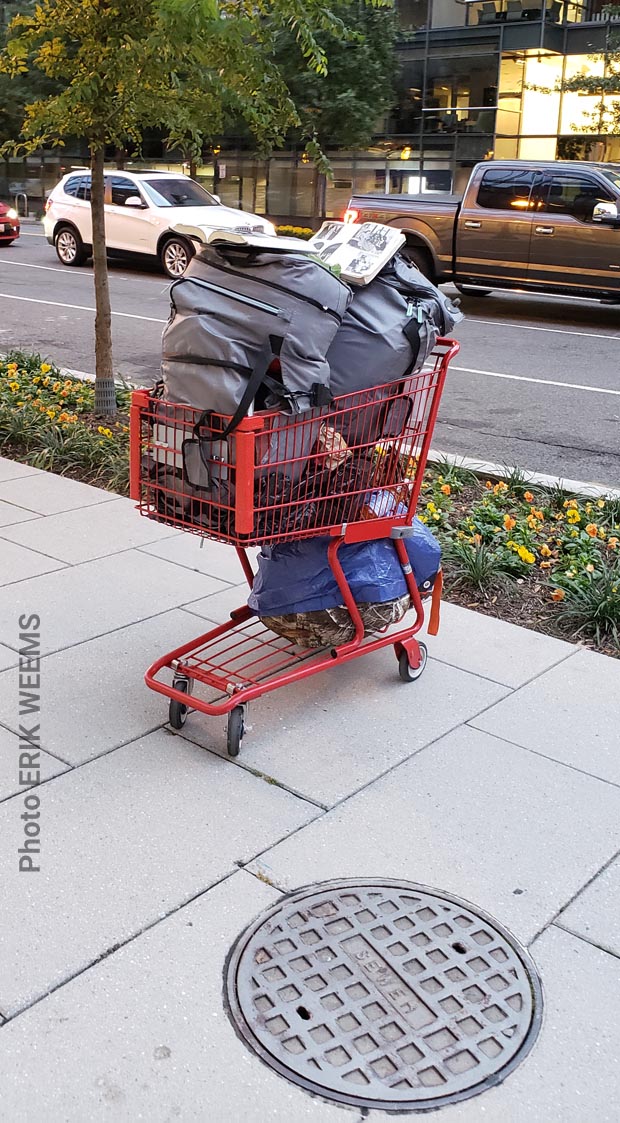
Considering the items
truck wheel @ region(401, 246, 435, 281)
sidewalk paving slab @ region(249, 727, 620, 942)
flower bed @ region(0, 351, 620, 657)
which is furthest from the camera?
truck wheel @ region(401, 246, 435, 281)

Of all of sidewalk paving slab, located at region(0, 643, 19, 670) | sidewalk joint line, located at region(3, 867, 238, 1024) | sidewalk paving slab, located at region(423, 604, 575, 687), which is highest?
sidewalk paving slab, located at region(0, 643, 19, 670)

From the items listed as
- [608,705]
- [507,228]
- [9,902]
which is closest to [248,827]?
[9,902]

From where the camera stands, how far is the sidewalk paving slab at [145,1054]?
2.29 metres

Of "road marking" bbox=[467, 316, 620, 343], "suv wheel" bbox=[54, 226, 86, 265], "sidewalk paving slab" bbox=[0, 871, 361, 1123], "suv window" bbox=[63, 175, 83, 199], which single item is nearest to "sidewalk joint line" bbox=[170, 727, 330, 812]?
"sidewalk paving slab" bbox=[0, 871, 361, 1123]

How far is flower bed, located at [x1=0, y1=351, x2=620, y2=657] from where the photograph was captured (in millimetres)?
4984

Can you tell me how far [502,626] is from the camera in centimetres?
487

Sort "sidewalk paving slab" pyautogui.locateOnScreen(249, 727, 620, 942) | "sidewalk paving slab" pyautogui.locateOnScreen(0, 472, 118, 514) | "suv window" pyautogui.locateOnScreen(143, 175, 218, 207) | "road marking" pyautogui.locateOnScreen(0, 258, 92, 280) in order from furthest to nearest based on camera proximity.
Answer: "road marking" pyautogui.locateOnScreen(0, 258, 92, 280)
"suv window" pyautogui.locateOnScreen(143, 175, 218, 207)
"sidewalk paving slab" pyautogui.locateOnScreen(0, 472, 118, 514)
"sidewalk paving slab" pyautogui.locateOnScreen(249, 727, 620, 942)

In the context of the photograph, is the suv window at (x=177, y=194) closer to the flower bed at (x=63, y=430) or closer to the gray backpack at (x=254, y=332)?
the flower bed at (x=63, y=430)

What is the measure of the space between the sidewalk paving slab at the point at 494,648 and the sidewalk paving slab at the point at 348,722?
0.10 m

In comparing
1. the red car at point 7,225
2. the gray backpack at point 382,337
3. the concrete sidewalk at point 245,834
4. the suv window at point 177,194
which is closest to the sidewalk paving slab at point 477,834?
the concrete sidewalk at point 245,834

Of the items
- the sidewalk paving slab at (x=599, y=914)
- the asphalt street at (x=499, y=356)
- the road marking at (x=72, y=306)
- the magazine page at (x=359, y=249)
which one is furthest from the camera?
the road marking at (x=72, y=306)

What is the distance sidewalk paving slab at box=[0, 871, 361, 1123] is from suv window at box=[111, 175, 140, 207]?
681 inches

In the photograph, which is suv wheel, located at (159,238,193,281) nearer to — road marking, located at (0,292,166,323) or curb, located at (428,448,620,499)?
road marking, located at (0,292,166,323)

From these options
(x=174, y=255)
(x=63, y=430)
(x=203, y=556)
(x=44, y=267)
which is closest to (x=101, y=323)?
(x=63, y=430)
